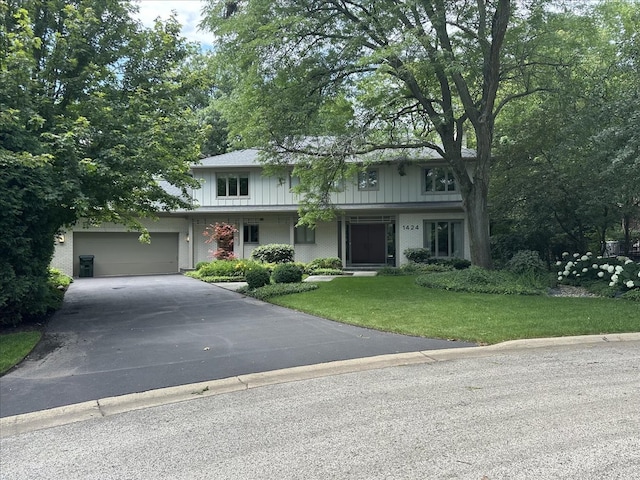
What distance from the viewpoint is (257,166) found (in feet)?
74.7

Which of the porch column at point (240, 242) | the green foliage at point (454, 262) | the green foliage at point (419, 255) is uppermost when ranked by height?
the porch column at point (240, 242)

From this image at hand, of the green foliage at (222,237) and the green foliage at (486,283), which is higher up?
the green foliage at (222,237)

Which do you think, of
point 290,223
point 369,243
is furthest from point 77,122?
point 369,243

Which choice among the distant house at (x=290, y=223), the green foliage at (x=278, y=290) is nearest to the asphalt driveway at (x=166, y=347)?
the green foliage at (x=278, y=290)

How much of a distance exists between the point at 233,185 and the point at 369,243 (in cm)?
790

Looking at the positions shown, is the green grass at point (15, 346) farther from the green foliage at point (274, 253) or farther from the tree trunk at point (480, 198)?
the green foliage at point (274, 253)

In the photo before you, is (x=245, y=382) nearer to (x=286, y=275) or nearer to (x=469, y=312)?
(x=469, y=312)

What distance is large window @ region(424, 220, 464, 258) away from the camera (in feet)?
72.3

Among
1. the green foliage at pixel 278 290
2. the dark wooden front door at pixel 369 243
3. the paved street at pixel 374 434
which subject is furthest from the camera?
the dark wooden front door at pixel 369 243

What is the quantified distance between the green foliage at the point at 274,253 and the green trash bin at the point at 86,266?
873cm

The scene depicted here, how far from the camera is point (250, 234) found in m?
24.4

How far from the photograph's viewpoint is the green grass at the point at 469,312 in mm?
7879

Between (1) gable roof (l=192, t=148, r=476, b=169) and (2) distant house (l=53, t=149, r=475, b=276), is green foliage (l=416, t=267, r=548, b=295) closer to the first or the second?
(1) gable roof (l=192, t=148, r=476, b=169)

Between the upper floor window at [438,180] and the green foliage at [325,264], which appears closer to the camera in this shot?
the green foliage at [325,264]
